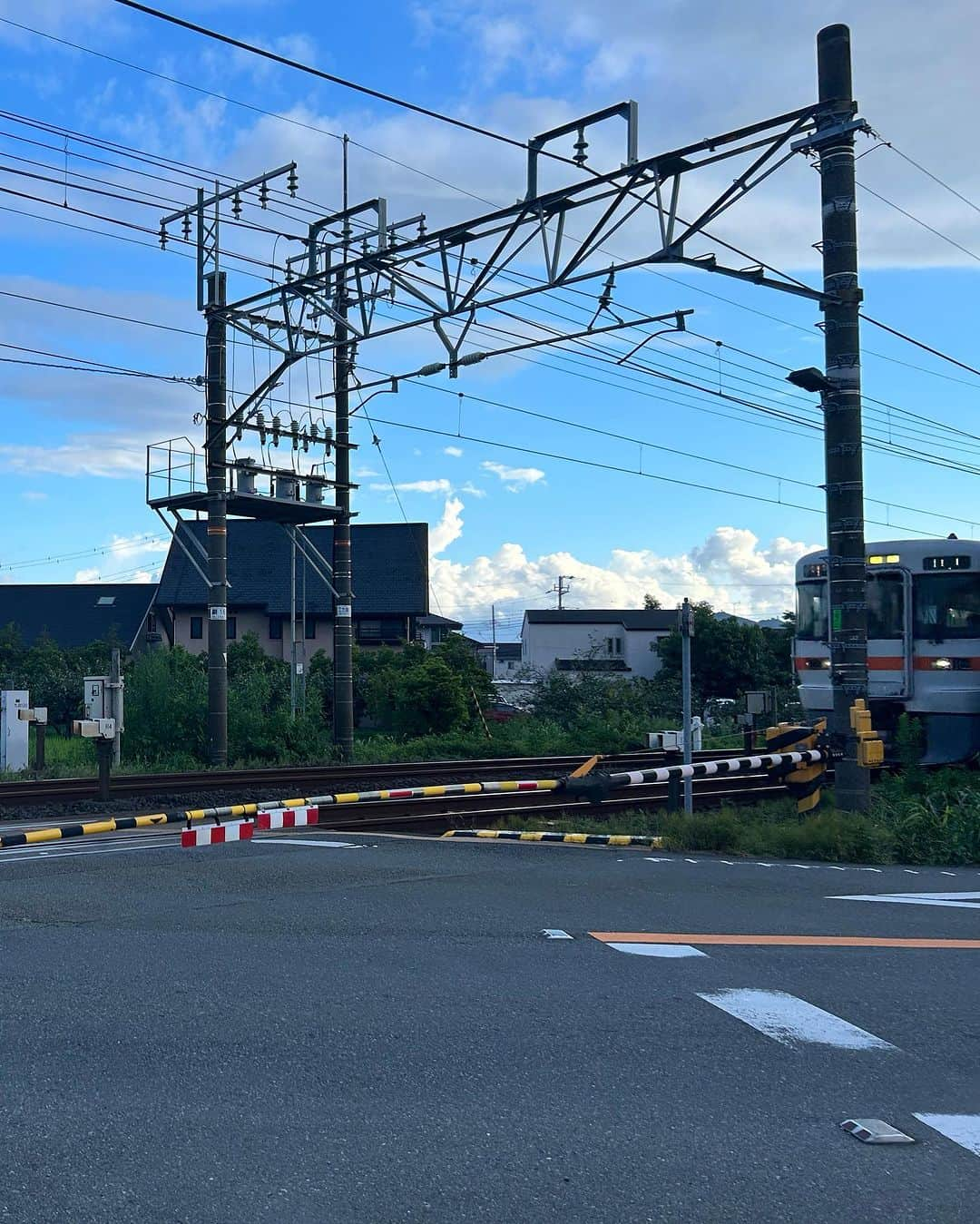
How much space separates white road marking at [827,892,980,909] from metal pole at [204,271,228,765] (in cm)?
1477

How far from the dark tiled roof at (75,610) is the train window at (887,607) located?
1696 inches

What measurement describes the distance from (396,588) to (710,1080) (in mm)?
50429

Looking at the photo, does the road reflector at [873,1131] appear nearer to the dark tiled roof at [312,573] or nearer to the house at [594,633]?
the dark tiled roof at [312,573]

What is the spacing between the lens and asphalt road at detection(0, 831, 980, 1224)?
3.85 meters

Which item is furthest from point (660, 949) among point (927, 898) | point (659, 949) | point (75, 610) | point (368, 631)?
point (75, 610)

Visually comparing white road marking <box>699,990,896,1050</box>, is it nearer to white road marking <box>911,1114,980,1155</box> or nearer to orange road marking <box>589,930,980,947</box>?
white road marking <box>911,1114,980,1155</box>

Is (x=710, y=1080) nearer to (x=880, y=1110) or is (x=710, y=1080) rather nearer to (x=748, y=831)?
(x=880, y=1110)

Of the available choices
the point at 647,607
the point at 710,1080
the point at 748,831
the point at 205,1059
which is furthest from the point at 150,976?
the point at 647,607

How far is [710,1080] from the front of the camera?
4.86 metres

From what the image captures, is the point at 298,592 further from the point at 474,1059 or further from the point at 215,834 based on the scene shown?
the point at 474,1059

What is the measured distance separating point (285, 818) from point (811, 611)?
1044cm

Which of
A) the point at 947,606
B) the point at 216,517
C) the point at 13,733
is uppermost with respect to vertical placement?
the point at 216,517

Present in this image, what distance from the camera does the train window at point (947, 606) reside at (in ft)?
54.9

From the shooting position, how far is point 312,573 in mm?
54500
